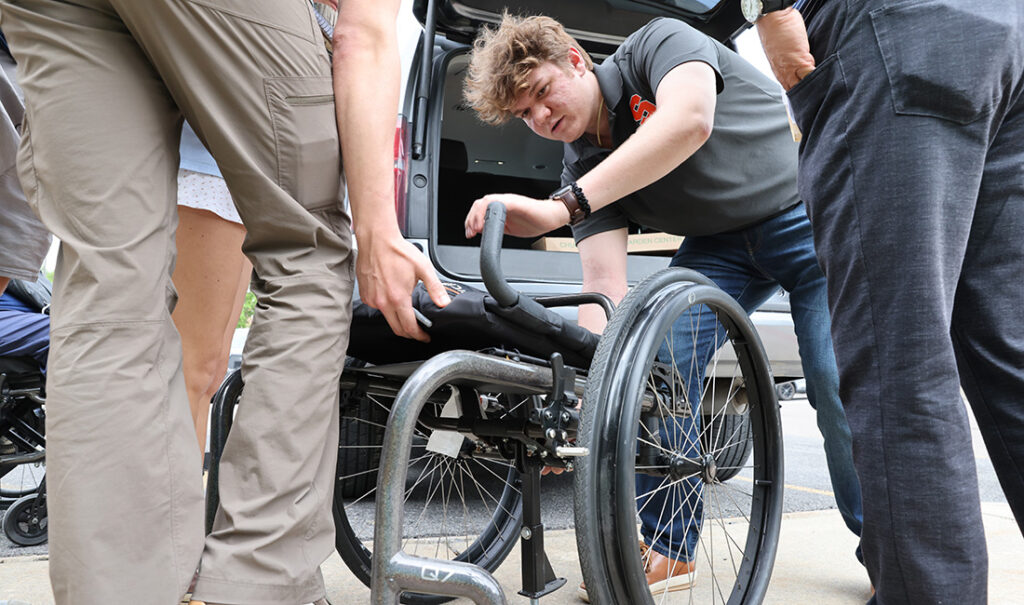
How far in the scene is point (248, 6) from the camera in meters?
0.89

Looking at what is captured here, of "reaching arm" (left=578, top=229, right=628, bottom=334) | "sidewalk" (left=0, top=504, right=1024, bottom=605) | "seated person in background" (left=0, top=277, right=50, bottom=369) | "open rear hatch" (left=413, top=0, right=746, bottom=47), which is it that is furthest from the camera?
"open rear hatch" (left=413, top=0, right=746, bottom=47)

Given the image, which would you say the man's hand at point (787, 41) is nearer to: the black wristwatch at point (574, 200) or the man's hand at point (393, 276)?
the black wristwatch at point (574, 200)

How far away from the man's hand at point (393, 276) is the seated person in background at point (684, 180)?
0.79 m

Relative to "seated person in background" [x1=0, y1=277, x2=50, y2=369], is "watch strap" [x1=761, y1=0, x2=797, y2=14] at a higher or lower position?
higher

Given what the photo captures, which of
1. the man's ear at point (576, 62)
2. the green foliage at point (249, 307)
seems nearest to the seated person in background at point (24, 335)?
the green foliage at point (249, 307)

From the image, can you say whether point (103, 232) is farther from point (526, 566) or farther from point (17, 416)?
point (17, 416)

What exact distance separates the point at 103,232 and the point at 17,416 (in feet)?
6.09

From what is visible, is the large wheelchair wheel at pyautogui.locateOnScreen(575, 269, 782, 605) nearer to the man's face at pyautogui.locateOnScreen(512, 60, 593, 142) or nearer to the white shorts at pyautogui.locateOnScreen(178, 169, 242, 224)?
the man's face at pyautogui.locateOnScreen(512, 60, 593, 142)

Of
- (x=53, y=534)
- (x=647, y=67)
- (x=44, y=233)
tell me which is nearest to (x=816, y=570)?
(x=647, y=67)

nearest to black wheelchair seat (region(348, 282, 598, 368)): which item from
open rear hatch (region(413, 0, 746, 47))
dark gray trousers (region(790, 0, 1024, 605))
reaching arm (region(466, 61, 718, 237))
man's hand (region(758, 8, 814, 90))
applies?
reaching arm (region(466, 61, 718, 237))

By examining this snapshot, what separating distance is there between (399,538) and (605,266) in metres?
1.14

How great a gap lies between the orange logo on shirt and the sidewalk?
1.16 m

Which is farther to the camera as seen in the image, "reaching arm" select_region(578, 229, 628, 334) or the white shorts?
"reaching arm" select_region(578, 229, 628, 334)

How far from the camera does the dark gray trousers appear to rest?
1.00 meters
